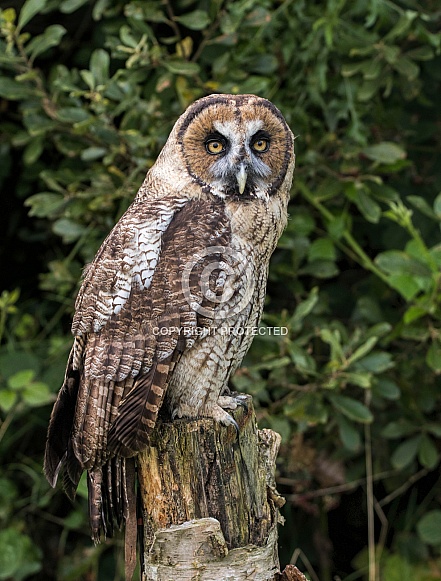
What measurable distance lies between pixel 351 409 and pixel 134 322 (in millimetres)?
1150

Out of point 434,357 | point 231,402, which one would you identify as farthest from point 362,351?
point 231,402

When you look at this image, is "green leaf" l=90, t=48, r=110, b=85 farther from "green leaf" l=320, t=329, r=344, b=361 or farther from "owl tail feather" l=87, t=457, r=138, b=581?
"owl tail feather" l=87, t=457, r=138, b=581

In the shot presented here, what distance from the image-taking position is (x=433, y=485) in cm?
369

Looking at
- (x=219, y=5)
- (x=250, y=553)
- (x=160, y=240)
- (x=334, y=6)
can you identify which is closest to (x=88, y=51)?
(x=219, y=5)

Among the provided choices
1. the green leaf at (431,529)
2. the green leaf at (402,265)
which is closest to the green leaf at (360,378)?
the green leaf at (402,265)

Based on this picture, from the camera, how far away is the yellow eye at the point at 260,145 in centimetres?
208

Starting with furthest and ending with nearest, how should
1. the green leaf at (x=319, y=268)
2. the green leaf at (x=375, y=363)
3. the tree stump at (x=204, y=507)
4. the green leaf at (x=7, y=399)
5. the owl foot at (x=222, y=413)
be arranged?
1. the green leaf at (x=319, y=268)
2. the green leaf at (x=7, y=399)
3. the green leaf at (x=375, y=363)
4. the owl foot at (x=222, y=413)
5. the tree stump at (x=204, y=507)

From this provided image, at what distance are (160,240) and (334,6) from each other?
1.22m

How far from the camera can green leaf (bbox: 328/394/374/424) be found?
9.20 feet

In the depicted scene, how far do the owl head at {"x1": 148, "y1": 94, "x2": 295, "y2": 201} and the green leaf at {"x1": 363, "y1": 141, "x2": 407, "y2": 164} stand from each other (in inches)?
30.8

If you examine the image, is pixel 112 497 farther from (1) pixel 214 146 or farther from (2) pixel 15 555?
(2) pixel 15 555

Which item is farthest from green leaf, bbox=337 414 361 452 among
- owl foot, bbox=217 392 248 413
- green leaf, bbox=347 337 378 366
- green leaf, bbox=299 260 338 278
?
owl foot, bbox=217 392 248 413

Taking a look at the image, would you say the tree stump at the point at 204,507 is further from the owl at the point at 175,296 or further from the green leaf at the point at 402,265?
the green leaf at the point at 402,265

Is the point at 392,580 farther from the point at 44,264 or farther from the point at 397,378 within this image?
the point at 44,264
